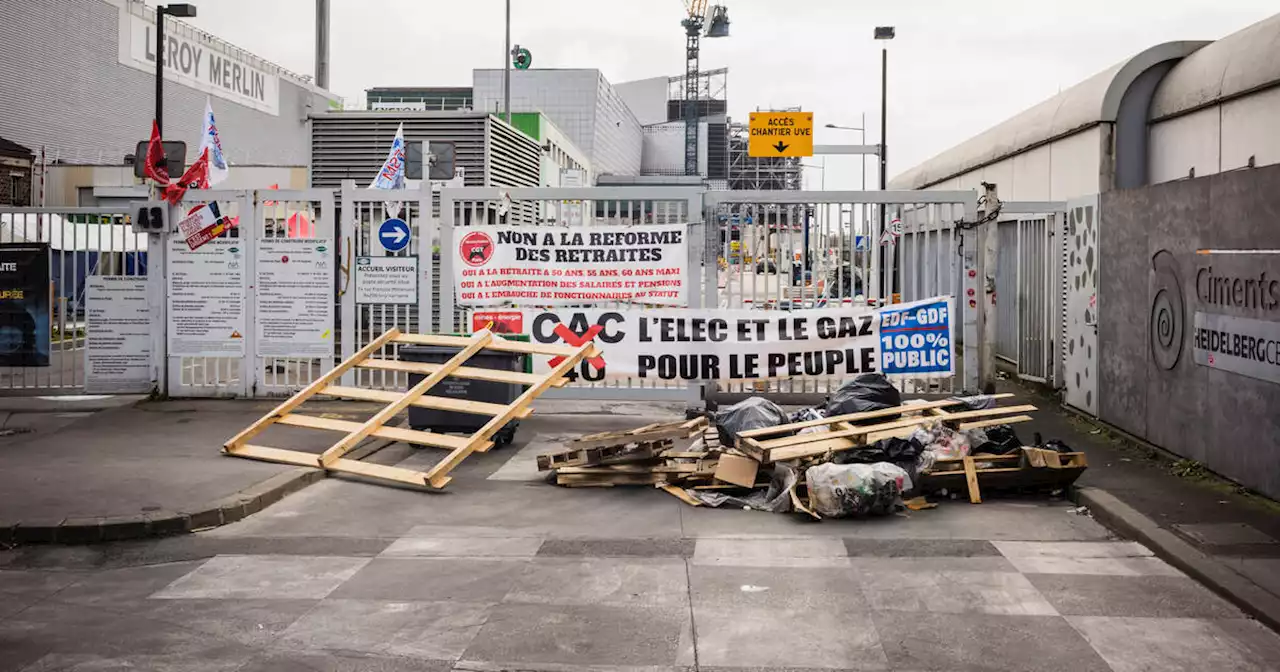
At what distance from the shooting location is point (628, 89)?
125m

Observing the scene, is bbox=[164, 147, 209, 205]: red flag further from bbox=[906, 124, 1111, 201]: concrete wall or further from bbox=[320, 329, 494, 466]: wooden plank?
bbox=[906, 124, 1111, 201]: concrete wall

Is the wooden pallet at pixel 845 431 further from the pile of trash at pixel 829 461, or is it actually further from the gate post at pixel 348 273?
the gate post at pixel 348 273

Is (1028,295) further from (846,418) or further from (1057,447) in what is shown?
(846,418)

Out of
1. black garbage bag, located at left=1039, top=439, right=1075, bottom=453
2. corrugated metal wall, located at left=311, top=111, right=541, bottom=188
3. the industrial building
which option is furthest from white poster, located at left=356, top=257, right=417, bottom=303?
the industrial building

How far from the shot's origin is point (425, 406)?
1111 centimetres

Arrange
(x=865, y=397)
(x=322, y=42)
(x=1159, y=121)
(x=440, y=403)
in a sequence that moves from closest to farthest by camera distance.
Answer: (x=865, y=397) → (x=440, y=403) → (x=1159, y=121) → (x=322, y=42)

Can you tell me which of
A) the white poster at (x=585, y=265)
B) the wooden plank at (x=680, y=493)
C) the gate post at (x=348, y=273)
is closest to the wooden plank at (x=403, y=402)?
the wooden plank at (x=680, y=493)

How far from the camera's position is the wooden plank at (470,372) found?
11.0 metres

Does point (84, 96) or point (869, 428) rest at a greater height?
point (84, 96)

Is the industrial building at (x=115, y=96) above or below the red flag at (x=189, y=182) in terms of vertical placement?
above

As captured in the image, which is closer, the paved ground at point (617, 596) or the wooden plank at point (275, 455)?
the paved ground at point (617, 596)

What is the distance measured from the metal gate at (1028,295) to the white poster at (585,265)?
16.1 feet

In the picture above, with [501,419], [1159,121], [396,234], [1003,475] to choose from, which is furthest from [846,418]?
[1159,121]

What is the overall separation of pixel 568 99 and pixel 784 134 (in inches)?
1727
